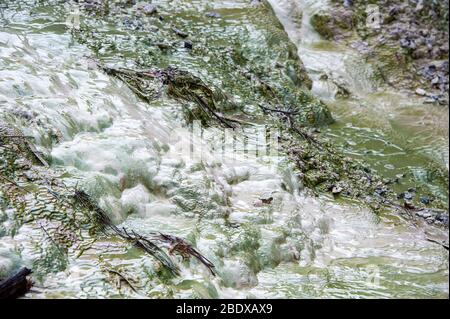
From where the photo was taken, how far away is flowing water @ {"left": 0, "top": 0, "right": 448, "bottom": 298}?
136 inches

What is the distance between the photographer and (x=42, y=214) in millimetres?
3488

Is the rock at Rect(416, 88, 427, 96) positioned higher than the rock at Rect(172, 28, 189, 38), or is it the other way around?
the rock at Rect(172, 28, 189, 38)

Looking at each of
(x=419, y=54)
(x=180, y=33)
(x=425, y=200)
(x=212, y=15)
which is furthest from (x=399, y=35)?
(x=180, y=33)

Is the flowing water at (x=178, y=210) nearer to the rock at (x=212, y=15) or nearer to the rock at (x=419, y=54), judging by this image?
the rock at (x=212, y=15)

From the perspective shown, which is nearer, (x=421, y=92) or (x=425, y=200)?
(x=425, y=200)

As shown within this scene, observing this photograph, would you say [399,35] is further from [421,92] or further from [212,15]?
[212,15]

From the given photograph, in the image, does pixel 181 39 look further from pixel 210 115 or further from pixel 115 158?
pixel 115 158

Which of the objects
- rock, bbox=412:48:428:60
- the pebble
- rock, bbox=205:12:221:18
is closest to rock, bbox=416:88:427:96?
rock, bbox=412:48:428:60

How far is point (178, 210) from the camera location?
4.38 m

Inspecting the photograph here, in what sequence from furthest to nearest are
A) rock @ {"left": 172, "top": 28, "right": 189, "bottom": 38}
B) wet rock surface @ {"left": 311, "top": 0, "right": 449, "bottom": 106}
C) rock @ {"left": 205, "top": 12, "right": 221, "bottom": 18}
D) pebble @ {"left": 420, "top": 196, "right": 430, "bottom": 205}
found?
wet rock surface @ {"left": 311, "top": 0, "right": 449, "bottom": 106} < rock @ {"left": 205, "top": 12, "right": 221, "bottom": 18} < rock @ {"left": 172, "top": 28, "right": 189, "bottom": 38} < pebble @ {"left": 420, "top": 196, "right": 430, "bottom": 205}

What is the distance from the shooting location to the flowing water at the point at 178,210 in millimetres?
3443

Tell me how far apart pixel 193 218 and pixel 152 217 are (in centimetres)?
39

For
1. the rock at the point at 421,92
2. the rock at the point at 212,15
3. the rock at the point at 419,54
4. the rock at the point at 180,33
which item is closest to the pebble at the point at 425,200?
the rock at the point at 421,92

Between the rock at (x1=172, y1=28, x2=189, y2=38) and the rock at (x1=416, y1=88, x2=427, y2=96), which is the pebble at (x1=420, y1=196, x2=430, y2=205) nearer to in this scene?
the rock at (x1=416, y1=88, x2=427, y2=96)
